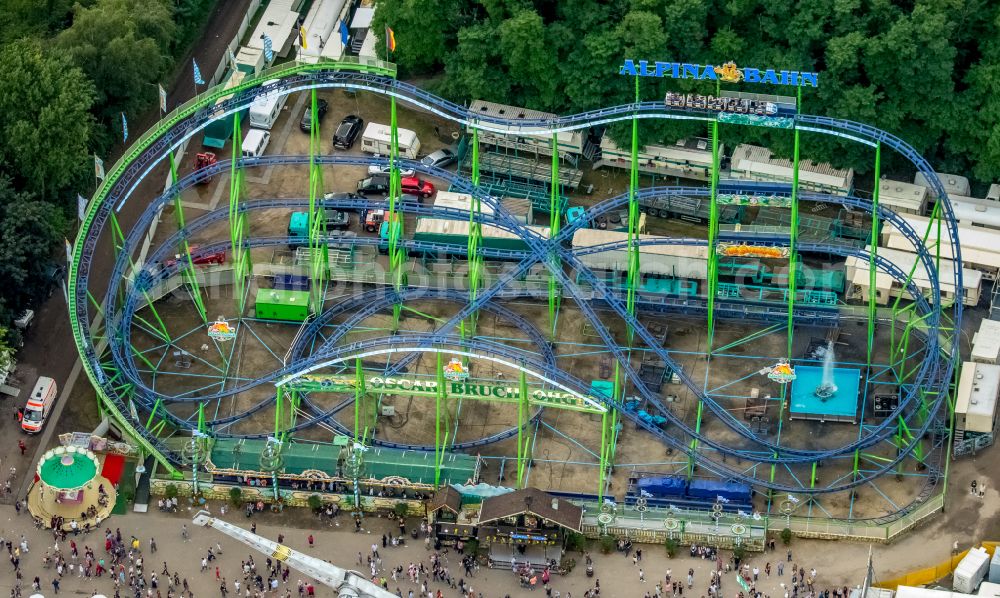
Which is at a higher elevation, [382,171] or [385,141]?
[385,141]

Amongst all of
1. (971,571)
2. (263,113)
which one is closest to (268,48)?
(263,113)

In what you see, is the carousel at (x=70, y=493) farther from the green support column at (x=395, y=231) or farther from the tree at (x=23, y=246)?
the green support column at (x=395, y=231)

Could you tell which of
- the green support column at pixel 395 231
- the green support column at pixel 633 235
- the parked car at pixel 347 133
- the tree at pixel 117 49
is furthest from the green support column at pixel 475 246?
the tree at pixel 117 49

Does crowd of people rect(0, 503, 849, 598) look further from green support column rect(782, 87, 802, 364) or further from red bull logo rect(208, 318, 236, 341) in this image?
green support column rect(782, 87, 802, 364)

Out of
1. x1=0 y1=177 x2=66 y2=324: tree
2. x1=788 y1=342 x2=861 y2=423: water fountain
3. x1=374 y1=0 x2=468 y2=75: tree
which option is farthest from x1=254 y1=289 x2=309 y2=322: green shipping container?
x1=788 y1=342 x2=861 y2=423: water fountain

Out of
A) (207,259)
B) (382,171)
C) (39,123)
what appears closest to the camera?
(39,123)

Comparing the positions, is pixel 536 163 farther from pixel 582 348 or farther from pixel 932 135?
pixel 932 135

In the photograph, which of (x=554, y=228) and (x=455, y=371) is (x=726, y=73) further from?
(x=455, y=371)
